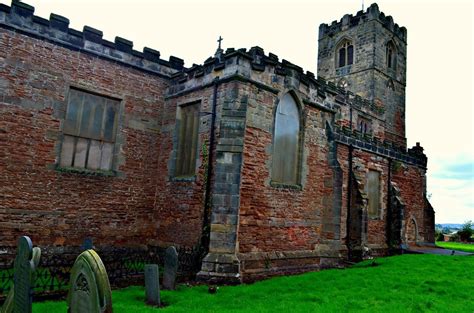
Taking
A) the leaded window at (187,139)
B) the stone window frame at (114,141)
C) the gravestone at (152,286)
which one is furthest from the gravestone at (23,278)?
the leaded window at (187,139)

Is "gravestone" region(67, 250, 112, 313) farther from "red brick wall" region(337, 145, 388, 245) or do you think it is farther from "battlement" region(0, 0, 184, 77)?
"red brick wall" region(337, 145, 388, 245)

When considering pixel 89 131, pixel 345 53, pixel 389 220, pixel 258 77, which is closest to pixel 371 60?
pixel 345 53

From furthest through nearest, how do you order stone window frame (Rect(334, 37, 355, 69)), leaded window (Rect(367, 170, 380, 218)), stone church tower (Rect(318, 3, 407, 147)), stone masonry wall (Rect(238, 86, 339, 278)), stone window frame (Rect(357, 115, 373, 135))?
1. stone window frame (Rect(334, 37, 355, 69))
2. stone church tower (Rect(318, 3, 407, 147))
3. stone window frame (Rect(357, 115, 373, 135))
4. leaded window (Rect(367, 170, 380, 218))
5. stone masonry wall (Rect(238, 86, 339, 278))

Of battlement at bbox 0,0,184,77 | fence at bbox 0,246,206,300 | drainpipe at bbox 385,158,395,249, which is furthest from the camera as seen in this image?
drainpipe at bbox 385,158,395,249

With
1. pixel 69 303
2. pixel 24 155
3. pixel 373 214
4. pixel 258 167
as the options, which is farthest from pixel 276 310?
pixel 373 214

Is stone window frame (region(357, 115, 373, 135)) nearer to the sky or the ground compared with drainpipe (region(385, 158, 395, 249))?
nearer to the sky

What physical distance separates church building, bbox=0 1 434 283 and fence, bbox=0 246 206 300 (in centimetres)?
32

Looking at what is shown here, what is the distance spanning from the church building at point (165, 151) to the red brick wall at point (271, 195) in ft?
0.17

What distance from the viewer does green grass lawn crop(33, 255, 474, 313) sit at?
25.5 ft

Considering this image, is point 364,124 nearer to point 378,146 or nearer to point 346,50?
point 346,50

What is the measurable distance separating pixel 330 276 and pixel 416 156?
560 inches

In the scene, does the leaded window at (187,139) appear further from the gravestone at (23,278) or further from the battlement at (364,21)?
the battlement at (364,21)

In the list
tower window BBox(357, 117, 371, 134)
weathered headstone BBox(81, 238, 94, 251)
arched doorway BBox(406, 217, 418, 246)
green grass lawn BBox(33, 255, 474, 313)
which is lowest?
green grass lawn BBox(33, 255, 474, 313)

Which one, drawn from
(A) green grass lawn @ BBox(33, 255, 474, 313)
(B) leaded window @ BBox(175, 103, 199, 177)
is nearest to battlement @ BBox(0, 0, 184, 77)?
(B) leaded window @ BBox(175, 103, 199, 177)
